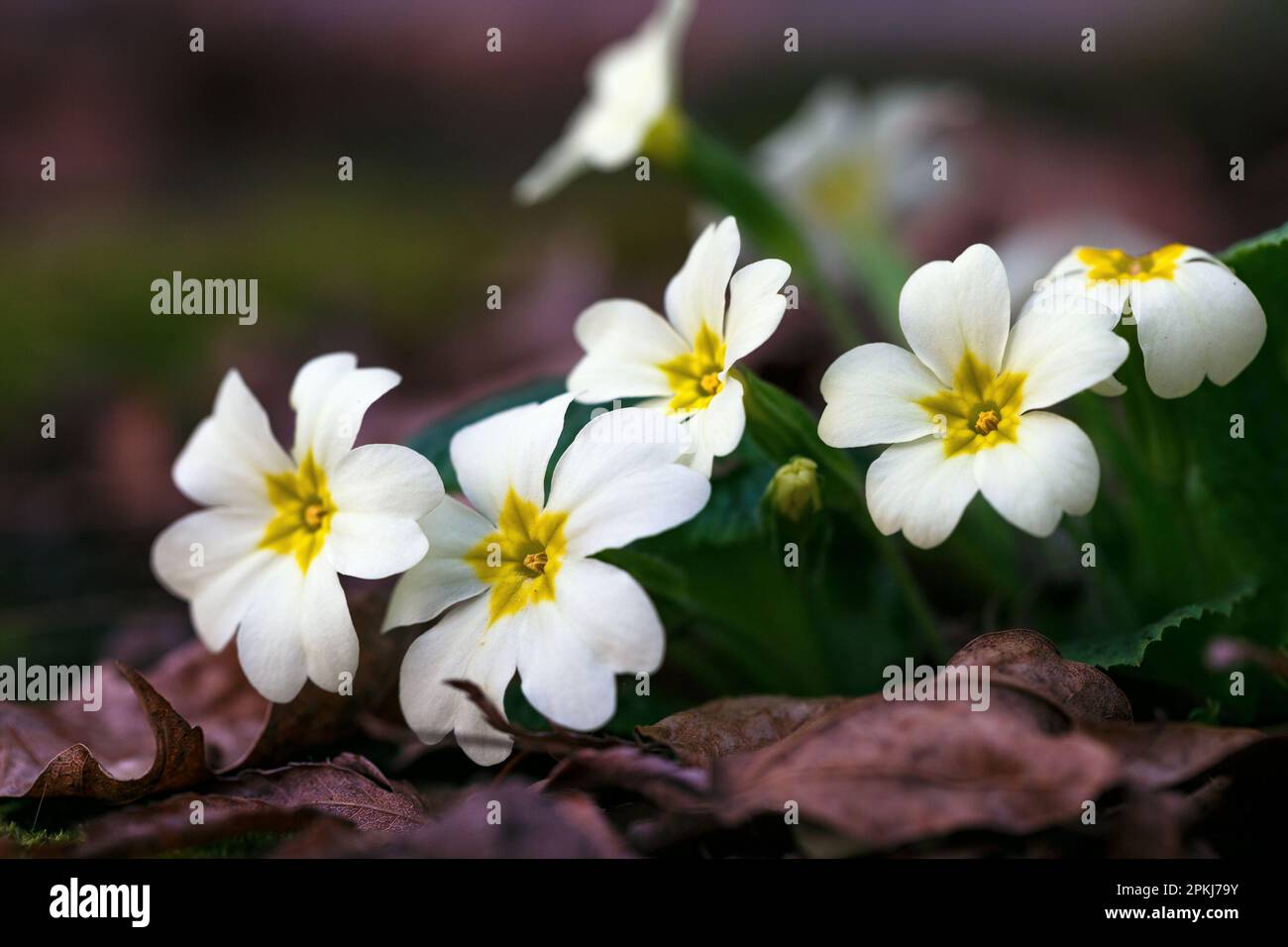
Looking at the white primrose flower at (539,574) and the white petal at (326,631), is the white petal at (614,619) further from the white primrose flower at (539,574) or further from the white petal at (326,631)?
the white petal at (326,631)

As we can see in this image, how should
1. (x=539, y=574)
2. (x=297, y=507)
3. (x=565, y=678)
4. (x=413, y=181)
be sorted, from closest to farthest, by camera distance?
(x=565, y=678) < (x=539, y=574) < (x=297, y=507) < (x=413, y=181)

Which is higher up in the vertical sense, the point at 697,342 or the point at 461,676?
the point at 697,342

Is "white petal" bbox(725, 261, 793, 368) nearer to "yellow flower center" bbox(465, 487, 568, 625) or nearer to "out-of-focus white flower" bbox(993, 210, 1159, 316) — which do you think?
"yellow flower center" bbox(465, 487, 568, 625)

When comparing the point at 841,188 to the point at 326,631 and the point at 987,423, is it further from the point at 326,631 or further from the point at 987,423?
the point at 326,631

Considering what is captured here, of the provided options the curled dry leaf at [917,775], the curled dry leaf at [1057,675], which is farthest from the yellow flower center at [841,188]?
the curled dry leaf at [917,775]

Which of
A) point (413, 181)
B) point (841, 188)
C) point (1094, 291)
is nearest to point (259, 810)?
point (1094, 291)
